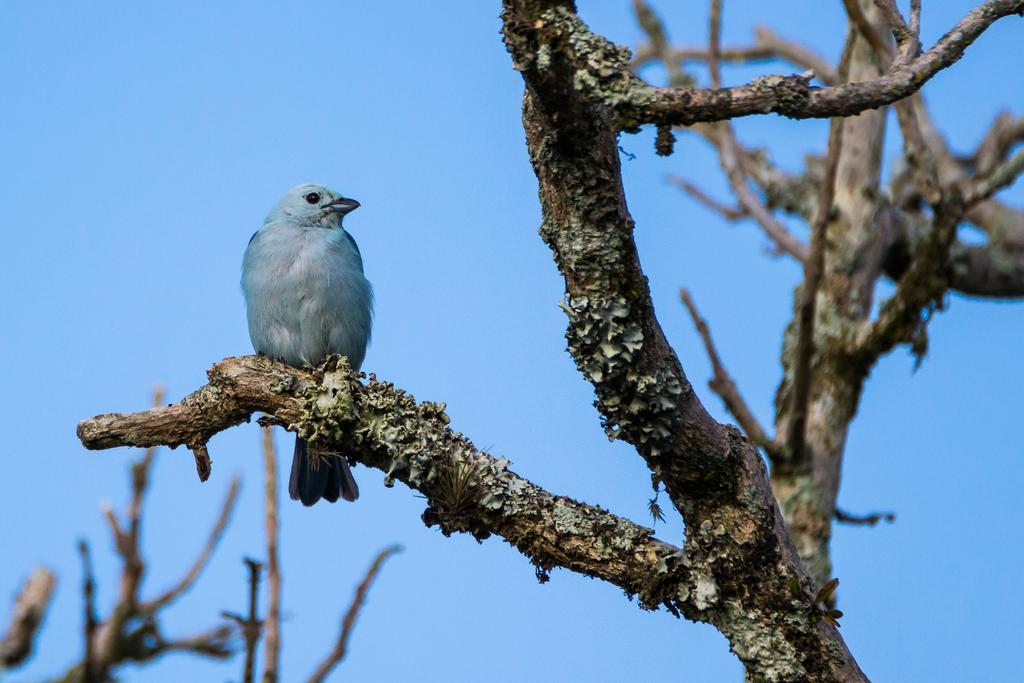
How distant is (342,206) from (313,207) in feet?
0.58

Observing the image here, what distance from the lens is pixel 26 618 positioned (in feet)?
7.20

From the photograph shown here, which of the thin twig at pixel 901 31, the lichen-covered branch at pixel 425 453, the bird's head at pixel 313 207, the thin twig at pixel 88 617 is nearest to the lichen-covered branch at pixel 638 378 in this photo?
the lichen-covered branch at pixel 425 453

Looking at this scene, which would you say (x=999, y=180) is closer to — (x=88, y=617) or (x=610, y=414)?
(x=610, y=414)

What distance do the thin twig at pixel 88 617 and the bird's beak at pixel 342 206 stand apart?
4955 mm

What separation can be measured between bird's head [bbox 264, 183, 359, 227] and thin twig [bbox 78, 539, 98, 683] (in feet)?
15.7

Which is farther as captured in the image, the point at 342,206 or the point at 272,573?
the point at 342,206

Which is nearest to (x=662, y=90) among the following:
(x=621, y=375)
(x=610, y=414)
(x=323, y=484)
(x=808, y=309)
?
(x=621, y=375)

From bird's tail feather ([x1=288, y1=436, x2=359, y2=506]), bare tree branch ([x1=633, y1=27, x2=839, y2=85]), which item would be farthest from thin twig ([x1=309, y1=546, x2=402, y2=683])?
bare tree branch ([x1=633, y1=27, x2=839, y2=85])

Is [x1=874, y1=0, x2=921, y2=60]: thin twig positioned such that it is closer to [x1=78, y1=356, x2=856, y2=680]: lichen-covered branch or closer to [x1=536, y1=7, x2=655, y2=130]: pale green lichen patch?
[x1=536, y1=7, x2=655, y2=130]: pale green lichen patch

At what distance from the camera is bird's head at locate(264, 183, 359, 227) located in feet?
22.6

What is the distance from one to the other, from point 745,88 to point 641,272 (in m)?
0.73

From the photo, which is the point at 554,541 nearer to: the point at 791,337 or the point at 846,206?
the point at 791,337

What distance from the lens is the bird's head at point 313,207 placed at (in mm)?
6902

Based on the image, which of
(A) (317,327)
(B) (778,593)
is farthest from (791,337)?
(B) (778,593)
